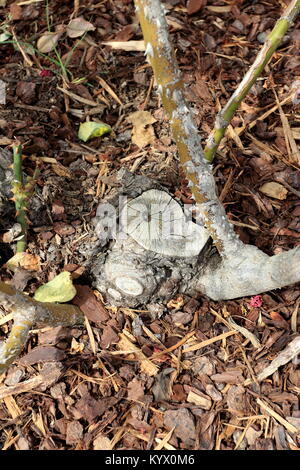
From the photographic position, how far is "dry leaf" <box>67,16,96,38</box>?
2.51 m

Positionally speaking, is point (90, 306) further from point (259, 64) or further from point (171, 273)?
point (259, 64)

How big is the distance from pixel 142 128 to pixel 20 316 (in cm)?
108

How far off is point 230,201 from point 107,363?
859 mm

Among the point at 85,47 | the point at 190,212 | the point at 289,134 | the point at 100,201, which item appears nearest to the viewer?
the point at 190,212

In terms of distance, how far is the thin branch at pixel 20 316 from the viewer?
1604 millimetres

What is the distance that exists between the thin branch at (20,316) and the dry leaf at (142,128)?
89 cm

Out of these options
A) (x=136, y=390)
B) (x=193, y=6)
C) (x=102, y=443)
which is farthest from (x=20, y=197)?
(x=193, y=6)

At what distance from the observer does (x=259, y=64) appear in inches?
61.5

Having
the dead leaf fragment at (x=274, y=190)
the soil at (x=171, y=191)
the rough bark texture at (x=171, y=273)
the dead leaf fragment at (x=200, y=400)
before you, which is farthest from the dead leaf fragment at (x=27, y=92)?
the dead leaf fragment at (x=200, y=400)

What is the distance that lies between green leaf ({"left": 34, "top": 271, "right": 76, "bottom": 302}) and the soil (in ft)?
0.29

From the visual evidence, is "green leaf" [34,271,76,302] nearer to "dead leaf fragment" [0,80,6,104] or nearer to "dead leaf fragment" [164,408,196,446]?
"dead leaf fragment" [164,408,196,446]

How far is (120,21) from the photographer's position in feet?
8.50
